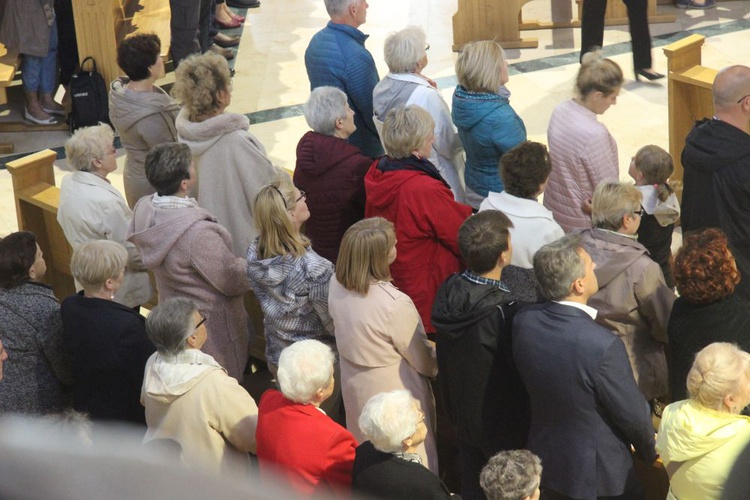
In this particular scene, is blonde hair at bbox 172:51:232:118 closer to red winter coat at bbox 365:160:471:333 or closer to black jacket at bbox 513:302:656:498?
A: red winter coat at bbox 365:160:471:333

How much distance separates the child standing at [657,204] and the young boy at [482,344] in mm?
1028

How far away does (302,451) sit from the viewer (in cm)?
274

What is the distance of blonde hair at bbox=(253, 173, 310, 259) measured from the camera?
3354mm

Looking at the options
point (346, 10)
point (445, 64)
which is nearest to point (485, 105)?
point (346, 10)

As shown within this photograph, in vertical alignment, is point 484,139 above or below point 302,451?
above

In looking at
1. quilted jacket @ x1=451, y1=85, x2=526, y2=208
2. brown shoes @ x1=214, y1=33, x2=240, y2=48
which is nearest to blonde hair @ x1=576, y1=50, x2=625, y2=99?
quilted jacket @ x1=451, y1=85, x2=526, y2=208

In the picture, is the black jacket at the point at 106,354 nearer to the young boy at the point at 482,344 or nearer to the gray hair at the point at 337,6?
the young boy at the point at 482,344

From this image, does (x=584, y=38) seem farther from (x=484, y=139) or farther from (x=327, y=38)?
(x=484, y=139)

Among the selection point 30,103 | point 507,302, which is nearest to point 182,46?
point 30,103

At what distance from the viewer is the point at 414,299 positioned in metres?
3.71

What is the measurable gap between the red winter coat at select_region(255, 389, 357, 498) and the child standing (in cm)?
167

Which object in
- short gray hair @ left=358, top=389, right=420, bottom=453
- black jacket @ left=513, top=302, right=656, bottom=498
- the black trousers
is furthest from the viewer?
the black trousers

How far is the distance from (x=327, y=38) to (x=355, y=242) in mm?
2118

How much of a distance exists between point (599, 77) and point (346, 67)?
1317 mm
